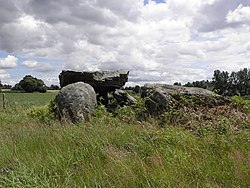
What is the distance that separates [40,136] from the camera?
7.71 metres

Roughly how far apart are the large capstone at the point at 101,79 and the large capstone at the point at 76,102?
1.35m

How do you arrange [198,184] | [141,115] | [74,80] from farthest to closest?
[74,80] → [141,115] → [198,184]

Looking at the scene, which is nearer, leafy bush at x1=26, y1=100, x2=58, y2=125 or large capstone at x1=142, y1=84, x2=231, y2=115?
large capstone at x1=142, y1=84, x2=231, y2=115

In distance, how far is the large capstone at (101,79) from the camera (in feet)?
45.6

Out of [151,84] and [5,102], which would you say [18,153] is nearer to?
[151,84]

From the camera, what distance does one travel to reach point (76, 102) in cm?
1173

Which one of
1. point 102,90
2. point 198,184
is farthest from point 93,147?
point 102,90

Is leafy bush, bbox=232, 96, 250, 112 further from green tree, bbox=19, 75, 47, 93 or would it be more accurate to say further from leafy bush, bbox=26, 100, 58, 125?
green tree, bbox=19, 75, 47, 93

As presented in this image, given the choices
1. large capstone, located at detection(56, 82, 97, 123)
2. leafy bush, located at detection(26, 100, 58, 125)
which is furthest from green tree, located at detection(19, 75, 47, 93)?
large capstone, located at detection(56, 82, 97, 123)

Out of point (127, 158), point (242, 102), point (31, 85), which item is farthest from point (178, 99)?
point (31, 85)

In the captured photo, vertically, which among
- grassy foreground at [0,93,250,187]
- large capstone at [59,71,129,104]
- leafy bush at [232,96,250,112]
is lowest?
grassy foreground at [0,93,250,187]

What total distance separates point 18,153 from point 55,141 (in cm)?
92

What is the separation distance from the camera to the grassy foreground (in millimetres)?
4703

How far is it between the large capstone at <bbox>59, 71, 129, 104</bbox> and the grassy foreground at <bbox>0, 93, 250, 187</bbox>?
6.20 m
